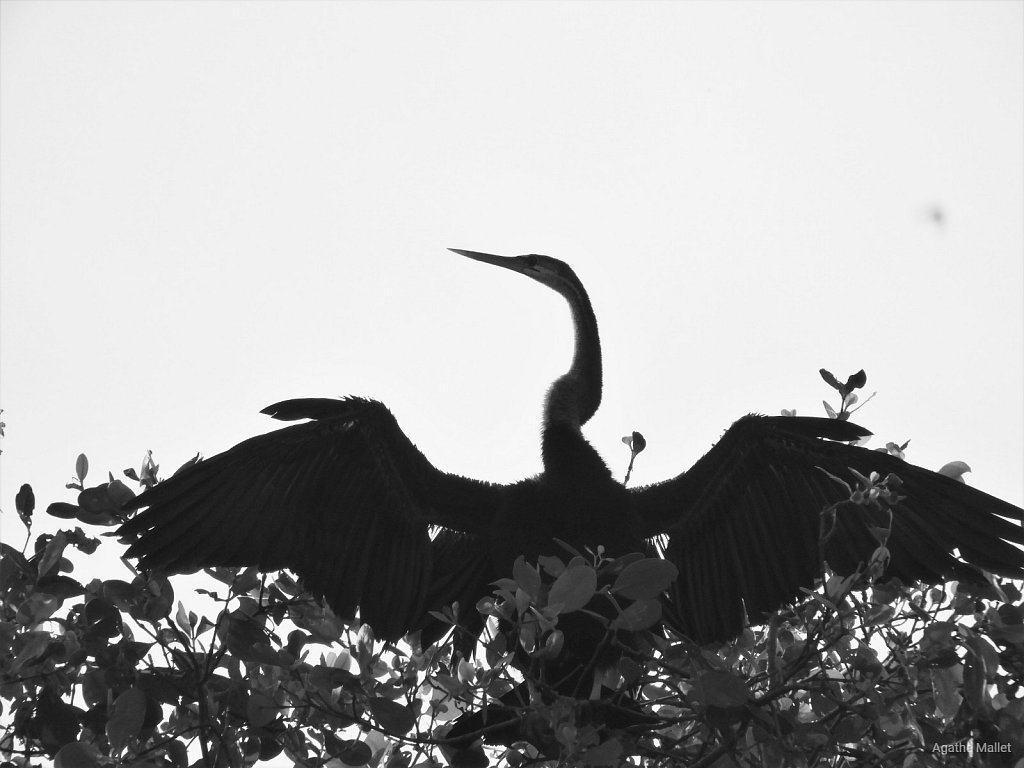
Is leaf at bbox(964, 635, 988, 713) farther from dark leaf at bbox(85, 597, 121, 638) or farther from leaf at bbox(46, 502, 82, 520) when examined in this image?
leaf at bbox(46, 502, 82, 520)

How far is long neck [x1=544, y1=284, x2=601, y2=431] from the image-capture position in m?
4.83

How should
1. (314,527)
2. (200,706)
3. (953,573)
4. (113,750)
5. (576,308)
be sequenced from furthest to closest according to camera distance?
(576,308) < (314,527) < (953,573) < (200,706) < (113,750)

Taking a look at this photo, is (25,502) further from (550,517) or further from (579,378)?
(579,378)

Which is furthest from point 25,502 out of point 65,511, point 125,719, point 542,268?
point 542,268

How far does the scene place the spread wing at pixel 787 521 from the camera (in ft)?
13.2

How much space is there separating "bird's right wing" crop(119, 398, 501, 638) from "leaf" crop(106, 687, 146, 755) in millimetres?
941

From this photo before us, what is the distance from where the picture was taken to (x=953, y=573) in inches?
156

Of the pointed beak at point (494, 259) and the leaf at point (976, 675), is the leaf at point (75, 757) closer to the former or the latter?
the leaf at point (976, 675)

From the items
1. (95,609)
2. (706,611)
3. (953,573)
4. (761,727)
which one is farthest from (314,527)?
(953,573)

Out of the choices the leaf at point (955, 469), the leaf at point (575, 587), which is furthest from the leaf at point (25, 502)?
the leaf at point (955, 469)

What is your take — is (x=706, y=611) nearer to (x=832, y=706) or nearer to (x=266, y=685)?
(x=832, y=706)

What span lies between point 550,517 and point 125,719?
74.0 inches

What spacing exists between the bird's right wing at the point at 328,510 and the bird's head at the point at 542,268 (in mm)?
1538

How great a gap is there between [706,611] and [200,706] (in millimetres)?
2134
